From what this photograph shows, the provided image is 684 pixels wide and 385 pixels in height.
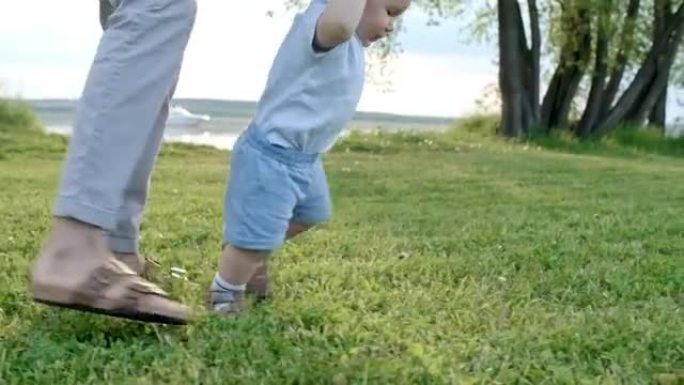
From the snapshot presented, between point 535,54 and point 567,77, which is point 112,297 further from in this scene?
point 567,77

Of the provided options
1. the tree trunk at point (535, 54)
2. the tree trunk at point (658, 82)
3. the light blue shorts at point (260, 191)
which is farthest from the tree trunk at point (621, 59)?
the light blue shorts at point (260, 191)

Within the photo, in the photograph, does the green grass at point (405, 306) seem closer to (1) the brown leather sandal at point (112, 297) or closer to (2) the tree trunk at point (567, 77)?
(1) the brown leather sandal at point (112, 297)

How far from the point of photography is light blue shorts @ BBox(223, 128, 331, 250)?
7.65 ft

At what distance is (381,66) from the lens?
15.6 m

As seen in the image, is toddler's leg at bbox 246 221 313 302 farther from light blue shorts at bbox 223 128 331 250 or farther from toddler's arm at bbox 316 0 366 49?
toddler's arm at bbox 316 0 366 49

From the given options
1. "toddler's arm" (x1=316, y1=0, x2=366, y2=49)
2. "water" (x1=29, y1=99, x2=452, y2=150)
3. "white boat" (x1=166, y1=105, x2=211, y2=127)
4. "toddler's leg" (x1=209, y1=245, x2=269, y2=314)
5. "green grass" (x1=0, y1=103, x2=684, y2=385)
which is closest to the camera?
"green grass" (x1=0, y1=103, x2=684, y2=385)

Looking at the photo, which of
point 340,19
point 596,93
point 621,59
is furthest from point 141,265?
point 621,59

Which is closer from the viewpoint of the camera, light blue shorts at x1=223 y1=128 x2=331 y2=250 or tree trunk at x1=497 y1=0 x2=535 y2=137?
light blue shorts at x1=223 y1=128 x2=331 y2=250

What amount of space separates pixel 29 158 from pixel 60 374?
7.50 metres

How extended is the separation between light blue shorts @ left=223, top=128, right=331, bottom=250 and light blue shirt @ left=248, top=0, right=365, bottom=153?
3 centimetres

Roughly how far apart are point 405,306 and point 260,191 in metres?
0.39

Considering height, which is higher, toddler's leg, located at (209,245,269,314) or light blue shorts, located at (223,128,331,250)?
light blue shorts, located at (223,128,331,250)

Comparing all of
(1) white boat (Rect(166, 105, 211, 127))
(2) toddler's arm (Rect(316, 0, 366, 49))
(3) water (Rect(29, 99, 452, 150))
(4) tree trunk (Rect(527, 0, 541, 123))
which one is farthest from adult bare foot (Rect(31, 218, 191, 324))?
(1) white boat (Rect(166, 105, 211, 127))

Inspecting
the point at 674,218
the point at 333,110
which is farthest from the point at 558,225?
the point at 333,110
